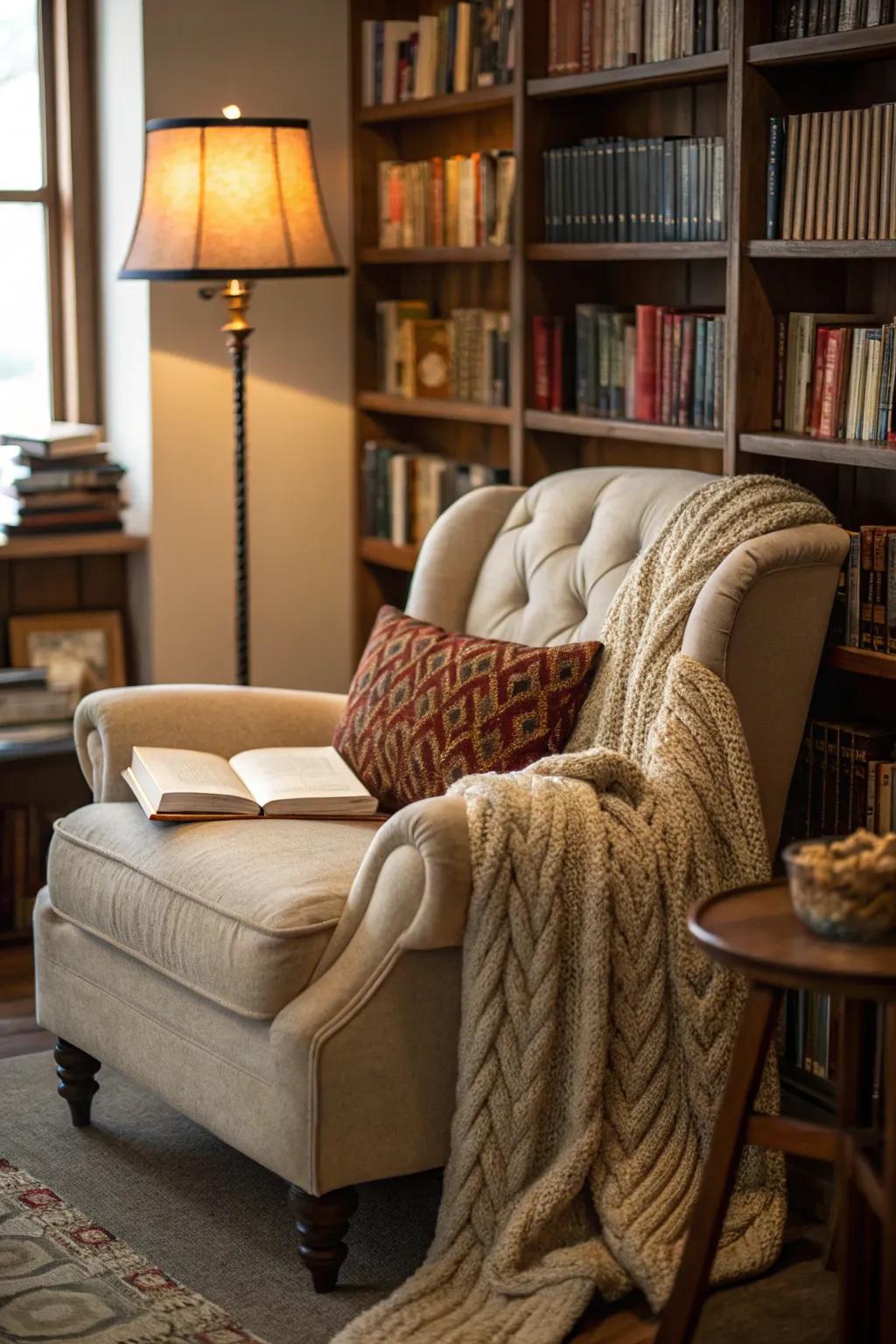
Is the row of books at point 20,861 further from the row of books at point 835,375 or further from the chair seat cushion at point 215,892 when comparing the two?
the row of books at point 835,375

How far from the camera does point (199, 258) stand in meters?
3.21

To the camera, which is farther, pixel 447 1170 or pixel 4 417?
pixel 4 417

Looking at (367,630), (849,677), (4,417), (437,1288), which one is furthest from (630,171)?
(437,1288)

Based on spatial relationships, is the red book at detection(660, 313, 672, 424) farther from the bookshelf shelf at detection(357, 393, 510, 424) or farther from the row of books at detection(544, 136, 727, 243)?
the bookshelf shelf at detection(357, 393, 510, 424)

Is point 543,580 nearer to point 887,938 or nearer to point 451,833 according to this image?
point 451,833

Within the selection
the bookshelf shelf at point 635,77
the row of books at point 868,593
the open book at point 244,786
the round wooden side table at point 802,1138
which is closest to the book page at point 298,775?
the open book at point 244,786

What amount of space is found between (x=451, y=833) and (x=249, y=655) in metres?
1.89

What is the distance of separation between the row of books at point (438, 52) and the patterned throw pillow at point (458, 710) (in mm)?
1300

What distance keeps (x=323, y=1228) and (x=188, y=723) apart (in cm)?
90

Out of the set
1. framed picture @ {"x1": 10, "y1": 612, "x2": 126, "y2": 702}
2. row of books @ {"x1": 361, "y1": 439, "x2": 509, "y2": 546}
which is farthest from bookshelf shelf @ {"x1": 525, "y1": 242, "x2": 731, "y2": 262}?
framed picture @ {"x1": 10, "y1": 612, "x2": 126, "y2": 702}

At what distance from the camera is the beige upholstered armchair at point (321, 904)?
7.28 feet

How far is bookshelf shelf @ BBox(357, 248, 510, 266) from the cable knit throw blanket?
4.33ft

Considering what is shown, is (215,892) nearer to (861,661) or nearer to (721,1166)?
(721,1166)

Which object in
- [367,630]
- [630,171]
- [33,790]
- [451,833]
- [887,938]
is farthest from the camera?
[367,630]
